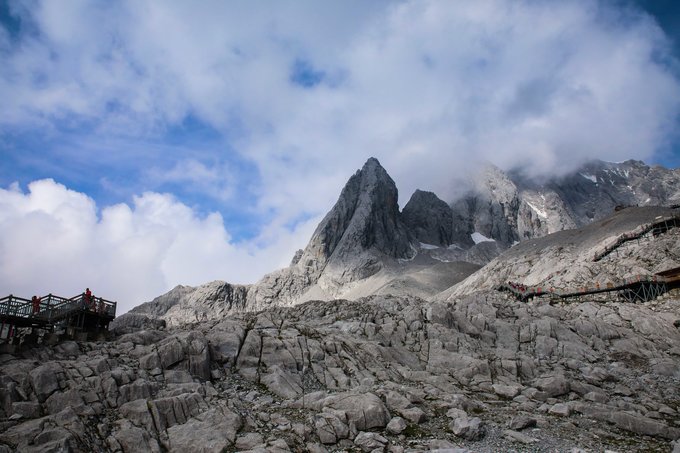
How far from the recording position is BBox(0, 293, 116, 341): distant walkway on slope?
116 feet

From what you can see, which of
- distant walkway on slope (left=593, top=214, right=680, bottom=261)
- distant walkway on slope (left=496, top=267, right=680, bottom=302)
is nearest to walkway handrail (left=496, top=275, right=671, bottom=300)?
distant walkway on slope (left=496, top=267, right=680, bottom=302)

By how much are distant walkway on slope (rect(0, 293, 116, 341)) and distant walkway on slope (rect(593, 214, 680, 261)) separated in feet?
297

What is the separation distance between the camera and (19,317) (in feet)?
116

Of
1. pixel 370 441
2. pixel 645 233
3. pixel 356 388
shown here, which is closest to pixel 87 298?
pixel 356 388

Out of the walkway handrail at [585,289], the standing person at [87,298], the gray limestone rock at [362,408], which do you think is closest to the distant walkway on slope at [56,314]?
the standing person at [87,298]

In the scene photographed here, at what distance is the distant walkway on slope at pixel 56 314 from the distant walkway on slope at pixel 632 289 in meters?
70.0

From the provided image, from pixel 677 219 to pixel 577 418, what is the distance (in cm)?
7751

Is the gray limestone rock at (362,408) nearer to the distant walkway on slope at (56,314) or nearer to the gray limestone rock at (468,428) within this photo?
the gray limestone rock at (468,428)

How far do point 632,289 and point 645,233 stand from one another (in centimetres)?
2576

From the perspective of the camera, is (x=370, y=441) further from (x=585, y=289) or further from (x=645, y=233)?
(x=645, y=233)

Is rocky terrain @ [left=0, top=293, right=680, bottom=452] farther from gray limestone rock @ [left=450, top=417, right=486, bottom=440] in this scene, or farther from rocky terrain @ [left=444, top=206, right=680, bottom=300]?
rocky terrain @ [left=444, top=206, right=680, bottom=300]

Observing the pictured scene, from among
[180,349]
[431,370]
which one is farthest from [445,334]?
[180,349]

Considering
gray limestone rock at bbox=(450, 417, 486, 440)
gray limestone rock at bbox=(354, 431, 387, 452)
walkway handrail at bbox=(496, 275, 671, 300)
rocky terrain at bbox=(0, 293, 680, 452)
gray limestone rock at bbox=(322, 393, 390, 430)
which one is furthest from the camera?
walkway handrail at bbox=(496, 275, 671, 300)

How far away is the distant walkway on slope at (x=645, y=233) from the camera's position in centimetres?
8869
